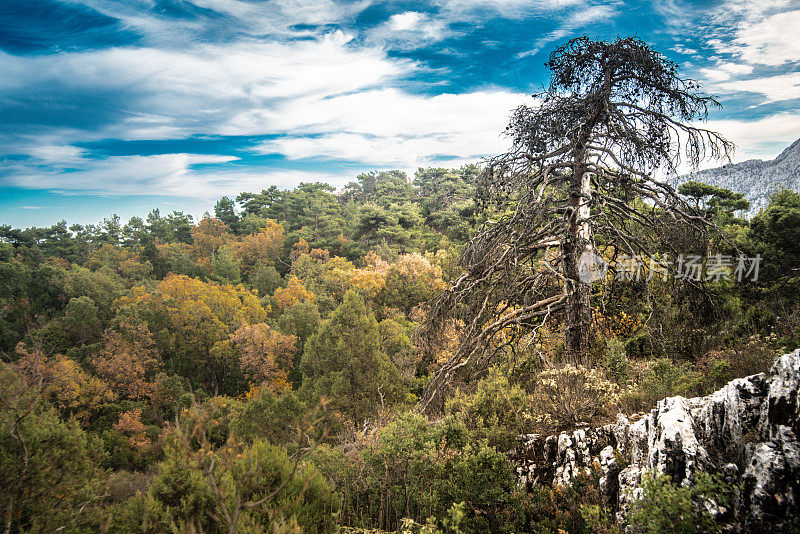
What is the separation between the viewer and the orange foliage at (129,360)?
88.0ft

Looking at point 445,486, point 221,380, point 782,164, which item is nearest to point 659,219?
point 445,486

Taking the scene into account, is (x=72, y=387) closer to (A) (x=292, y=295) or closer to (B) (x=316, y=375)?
(A) (x=292, y=295)

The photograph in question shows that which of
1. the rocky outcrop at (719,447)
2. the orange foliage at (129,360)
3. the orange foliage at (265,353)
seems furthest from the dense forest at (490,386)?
the orange foliage at (129,360)

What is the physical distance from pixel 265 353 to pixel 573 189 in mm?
26209

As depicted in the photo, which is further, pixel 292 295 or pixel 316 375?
pixel 292 295

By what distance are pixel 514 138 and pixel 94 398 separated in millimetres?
31988

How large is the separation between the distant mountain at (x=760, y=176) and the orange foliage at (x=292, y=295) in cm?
2969

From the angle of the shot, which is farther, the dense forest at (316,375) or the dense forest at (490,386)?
the dense forest at (316,375)

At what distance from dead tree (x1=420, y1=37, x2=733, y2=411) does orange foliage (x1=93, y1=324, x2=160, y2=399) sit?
3047 centimetres

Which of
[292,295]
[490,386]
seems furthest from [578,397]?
[292,295]

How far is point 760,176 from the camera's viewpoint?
23328 millimetres

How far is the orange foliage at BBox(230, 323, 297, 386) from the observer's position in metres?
26.3
